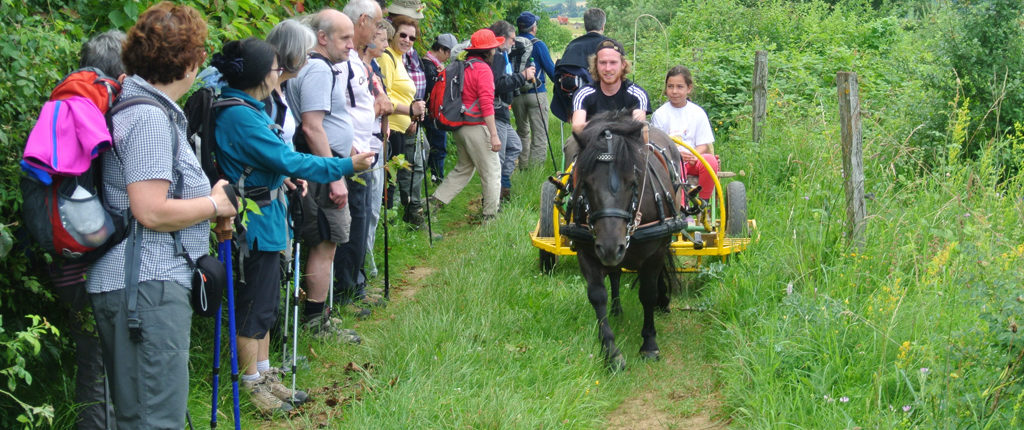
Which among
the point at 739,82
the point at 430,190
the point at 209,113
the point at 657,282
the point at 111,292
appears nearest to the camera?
the point at 111,292

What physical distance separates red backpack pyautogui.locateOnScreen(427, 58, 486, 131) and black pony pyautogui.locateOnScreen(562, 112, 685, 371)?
335 centimetres

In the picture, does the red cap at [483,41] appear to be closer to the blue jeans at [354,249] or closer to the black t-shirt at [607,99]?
the black t-shirt at [607,99]

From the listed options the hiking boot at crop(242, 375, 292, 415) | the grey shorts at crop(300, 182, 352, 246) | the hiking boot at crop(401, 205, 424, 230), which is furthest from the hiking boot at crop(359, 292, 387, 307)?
the hiking boot at crop(401, 205, 424, 230)

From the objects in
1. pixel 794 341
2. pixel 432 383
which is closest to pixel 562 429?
pixel 432 383

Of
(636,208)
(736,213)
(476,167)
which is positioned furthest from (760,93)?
(636,208)

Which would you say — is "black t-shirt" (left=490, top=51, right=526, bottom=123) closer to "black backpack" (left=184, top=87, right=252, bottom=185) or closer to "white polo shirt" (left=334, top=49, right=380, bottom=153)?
"white polo shirt" (left=334, top=49, right=380, bottom=153)

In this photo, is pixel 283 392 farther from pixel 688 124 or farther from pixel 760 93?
pixel 760 93

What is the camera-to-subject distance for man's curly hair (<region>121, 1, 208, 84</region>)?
10.6 feet

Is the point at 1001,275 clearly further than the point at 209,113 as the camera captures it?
No

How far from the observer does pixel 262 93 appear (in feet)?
14.4

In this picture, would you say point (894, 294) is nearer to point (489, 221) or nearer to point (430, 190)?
point (489, 221)

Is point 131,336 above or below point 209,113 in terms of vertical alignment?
below

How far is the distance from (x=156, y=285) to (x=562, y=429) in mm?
2079

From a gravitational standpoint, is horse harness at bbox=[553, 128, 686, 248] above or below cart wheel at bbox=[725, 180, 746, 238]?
above
